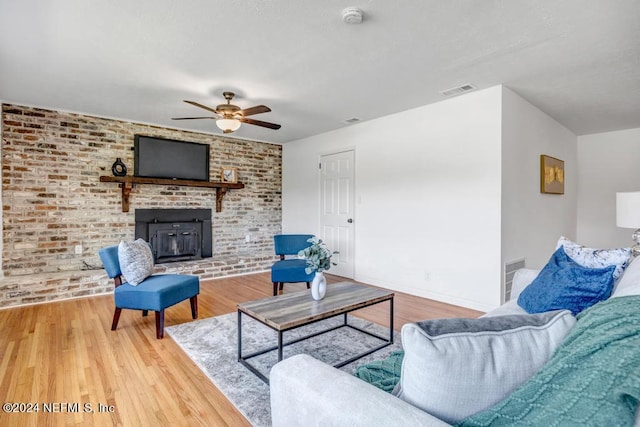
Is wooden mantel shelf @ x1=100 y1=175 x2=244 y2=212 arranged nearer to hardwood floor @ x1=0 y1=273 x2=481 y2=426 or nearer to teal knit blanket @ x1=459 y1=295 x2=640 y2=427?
hardwood floor @ x1=0 y1=273 x2=481 y2=426

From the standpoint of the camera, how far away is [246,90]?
359 cm

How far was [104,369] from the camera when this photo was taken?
91.0 inches

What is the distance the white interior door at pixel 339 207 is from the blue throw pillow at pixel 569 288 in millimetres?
3306

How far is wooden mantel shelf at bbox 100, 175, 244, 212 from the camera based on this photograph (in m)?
4.59

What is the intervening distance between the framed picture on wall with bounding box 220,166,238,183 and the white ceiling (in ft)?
5.33

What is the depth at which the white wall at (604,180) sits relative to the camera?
5.39 meters

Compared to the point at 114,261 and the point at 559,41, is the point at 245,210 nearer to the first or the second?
the point at 114,261

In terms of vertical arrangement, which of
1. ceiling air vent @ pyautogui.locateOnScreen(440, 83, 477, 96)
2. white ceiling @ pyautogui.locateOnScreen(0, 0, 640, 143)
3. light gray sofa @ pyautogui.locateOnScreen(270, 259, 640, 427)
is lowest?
light gray sofa @ pyautogui.locateOnScreen(270, 259, 640, 427)

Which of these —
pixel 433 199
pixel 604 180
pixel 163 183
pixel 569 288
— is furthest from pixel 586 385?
pixel 604 180

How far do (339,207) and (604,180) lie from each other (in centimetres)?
451

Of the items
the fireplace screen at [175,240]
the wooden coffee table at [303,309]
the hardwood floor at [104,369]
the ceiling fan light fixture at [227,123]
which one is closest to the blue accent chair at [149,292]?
the hardwood floor at [104,369]

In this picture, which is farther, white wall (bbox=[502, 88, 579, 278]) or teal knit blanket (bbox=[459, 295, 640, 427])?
white wall (bbox=[502, 88, 579, 278])

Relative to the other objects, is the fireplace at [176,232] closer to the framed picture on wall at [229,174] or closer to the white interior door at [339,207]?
the framed picture on wall at [229,174]

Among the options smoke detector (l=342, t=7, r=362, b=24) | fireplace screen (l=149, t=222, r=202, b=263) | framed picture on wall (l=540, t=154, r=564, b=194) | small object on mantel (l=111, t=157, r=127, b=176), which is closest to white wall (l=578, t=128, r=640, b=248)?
framed picture on wall (l=540, t=154, r=564, b=194)
